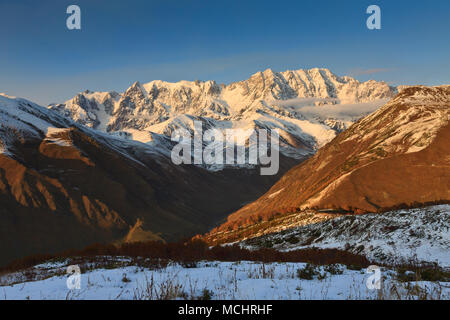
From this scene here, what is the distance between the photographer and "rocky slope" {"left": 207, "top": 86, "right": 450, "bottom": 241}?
220 ft

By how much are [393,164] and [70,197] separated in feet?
385

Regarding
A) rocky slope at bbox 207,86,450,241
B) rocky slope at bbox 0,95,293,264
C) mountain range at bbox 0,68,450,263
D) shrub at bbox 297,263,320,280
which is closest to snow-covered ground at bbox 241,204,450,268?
mountain range at bbox 0,68,450,263

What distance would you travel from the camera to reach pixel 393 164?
76.6 meters

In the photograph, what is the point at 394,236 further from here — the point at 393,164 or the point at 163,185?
the point at 163,185

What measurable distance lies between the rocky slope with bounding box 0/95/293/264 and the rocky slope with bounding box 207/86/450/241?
172 ft

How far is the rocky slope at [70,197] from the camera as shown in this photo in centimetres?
10638

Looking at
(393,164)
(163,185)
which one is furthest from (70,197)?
(393,164)

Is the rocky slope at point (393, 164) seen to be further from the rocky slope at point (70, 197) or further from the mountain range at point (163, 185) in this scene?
the rocky slope at point (70, 197)

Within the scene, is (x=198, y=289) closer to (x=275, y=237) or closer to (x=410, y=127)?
(x=275, y=237)

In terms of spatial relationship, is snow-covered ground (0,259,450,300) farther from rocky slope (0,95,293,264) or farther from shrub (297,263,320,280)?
rocky slope (0,95,293,264)

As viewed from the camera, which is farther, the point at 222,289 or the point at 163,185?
the point at 163,185

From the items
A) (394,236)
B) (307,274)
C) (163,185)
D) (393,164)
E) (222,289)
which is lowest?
(163,185)

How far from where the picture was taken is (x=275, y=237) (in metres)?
46.0

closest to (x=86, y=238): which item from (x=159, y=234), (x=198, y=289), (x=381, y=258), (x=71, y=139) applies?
(x=159, y=234)
